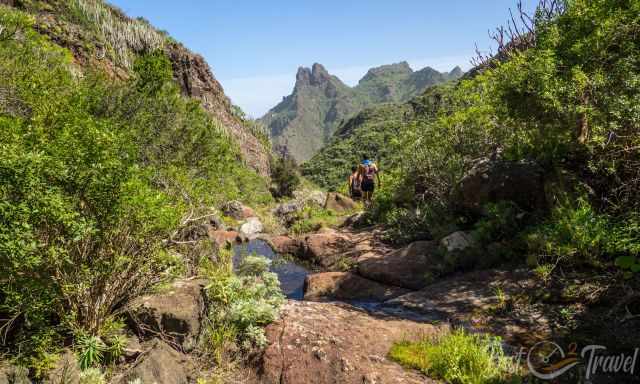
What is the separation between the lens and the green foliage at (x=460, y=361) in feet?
12.9

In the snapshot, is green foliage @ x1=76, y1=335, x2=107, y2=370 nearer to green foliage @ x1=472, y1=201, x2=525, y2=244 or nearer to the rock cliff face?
green foliage @ x1=472, y1=201, x2=525, y2=244

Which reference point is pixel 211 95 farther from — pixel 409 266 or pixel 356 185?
pixel 409 266

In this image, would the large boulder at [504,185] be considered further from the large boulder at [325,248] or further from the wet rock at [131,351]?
the wet rock at [131,351]

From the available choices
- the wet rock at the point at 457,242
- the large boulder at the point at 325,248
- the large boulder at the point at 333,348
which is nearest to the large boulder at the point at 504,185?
the wet rock at the point at 457,242

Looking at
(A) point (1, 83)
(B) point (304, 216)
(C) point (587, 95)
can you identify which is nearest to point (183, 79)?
(B) point (304, 216)

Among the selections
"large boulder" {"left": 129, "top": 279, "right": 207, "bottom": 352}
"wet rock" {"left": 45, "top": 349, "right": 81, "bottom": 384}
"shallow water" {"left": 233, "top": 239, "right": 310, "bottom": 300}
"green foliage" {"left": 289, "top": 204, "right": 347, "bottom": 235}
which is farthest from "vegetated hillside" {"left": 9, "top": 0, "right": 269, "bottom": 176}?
"wet rock" {"left": 45, "top": 349, "right": 81, "bottom": 384}

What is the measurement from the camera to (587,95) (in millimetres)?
5992

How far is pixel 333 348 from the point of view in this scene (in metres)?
4.62

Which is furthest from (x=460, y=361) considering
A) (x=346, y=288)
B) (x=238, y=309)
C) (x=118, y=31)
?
(x=118, y=31)

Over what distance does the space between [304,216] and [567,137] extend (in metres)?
14.4

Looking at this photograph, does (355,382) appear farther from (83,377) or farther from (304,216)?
(304,216)

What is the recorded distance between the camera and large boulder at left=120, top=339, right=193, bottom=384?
362 centimetres

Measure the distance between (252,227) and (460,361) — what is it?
54.3 ft

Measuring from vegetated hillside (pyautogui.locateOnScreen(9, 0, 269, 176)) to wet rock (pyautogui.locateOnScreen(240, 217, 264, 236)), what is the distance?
546 inches
